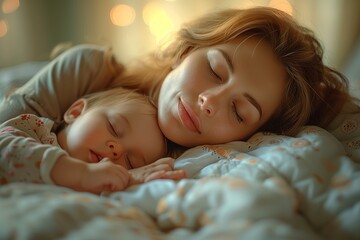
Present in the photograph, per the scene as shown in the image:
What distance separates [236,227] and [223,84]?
0.55 meters

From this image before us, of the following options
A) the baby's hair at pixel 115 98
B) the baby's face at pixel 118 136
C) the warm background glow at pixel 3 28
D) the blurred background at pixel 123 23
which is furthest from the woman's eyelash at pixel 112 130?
the warm background glow at pixel 3 28

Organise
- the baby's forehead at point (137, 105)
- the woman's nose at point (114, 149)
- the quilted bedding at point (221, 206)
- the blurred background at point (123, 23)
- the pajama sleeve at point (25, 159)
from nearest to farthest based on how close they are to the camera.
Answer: the quilted bedding at point (221, 206)
the pajama sleeve at point (25, 159)
the woman's nose at point (114, 149)
the baby's forehead at point (137, 105)
the blurred background at point (123, 23)

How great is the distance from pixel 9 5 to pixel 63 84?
48.5 inches

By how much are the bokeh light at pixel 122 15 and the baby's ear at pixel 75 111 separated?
53.0 inches

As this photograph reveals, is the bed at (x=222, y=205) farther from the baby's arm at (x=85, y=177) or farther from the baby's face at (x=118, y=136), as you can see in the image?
the baby's face at (x=118, y=136)

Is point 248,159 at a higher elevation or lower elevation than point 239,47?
lower

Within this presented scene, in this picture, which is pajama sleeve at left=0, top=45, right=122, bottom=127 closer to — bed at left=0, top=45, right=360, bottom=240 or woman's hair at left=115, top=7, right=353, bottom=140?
woman's hair at left=115, top=7, right=353, bottom=140

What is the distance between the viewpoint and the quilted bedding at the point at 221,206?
0.58m

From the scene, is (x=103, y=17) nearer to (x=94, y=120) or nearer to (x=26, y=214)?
(x=94, y=120)

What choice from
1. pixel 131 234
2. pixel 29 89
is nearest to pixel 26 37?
pixel 29 89

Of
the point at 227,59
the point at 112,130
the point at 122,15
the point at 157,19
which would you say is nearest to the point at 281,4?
the point at 157,19

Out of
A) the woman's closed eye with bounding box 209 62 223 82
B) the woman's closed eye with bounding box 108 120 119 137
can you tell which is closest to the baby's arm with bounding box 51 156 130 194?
the woman's closed eye with bounding box 108 120 119 137

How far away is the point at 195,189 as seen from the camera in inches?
27.8

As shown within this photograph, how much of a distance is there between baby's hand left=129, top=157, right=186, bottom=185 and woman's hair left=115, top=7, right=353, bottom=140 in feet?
1.27
